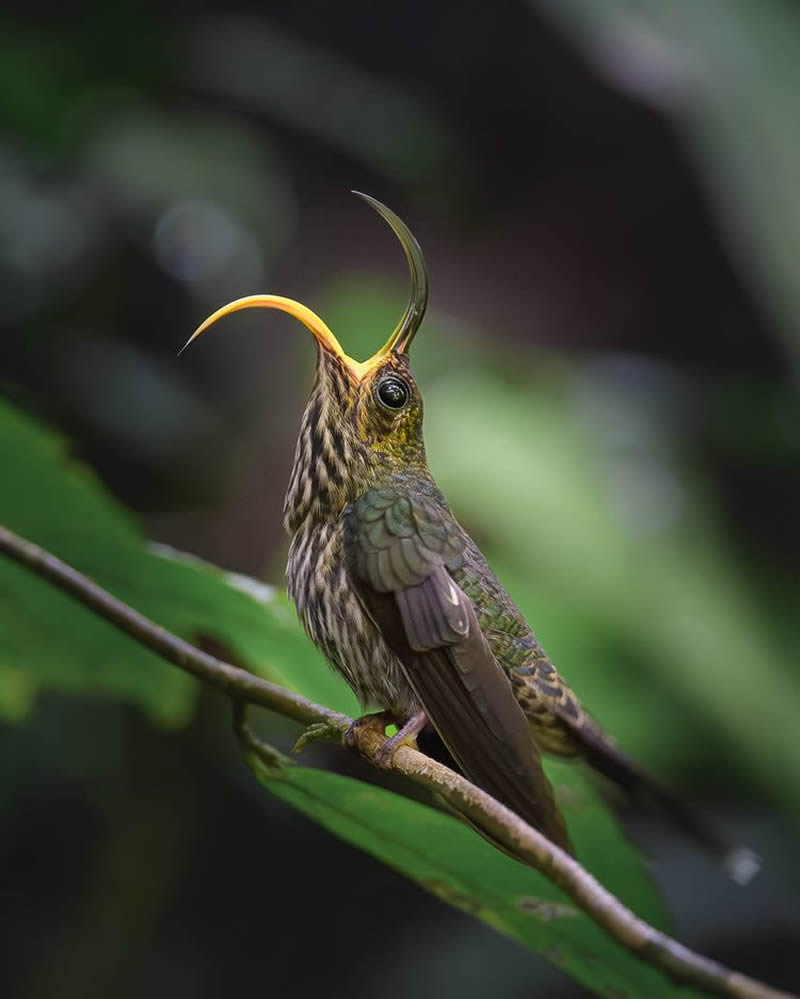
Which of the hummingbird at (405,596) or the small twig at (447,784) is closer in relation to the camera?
the small twig at (447,784)

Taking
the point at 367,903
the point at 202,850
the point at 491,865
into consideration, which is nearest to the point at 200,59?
the point at 202,850

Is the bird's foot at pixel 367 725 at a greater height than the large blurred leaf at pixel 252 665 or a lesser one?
greater

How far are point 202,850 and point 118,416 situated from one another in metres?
1.30

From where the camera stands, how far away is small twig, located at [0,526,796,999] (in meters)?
0.61

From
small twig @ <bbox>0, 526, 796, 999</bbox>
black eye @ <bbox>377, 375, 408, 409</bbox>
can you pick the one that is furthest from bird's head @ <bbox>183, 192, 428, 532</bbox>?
small twig @ <bbox>0, 526, 796, 999</bbox>

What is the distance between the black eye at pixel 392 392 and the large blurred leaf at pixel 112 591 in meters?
0.21

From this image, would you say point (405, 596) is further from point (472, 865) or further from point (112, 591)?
point (112, 591)

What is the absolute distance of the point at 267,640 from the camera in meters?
1.11

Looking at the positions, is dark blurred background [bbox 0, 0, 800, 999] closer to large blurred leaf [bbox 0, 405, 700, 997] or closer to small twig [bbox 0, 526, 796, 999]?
large blurred leaf [bbox 0, 405, 700, 997]

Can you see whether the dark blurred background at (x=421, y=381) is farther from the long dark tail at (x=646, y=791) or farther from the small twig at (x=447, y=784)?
the small twig at (x=447, y=784)

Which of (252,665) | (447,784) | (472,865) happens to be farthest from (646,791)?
(252,665)

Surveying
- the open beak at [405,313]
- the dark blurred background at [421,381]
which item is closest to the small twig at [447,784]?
the open beak at [405,313]

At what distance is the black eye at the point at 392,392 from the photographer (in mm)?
881

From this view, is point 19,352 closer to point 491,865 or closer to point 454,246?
point 454,246
